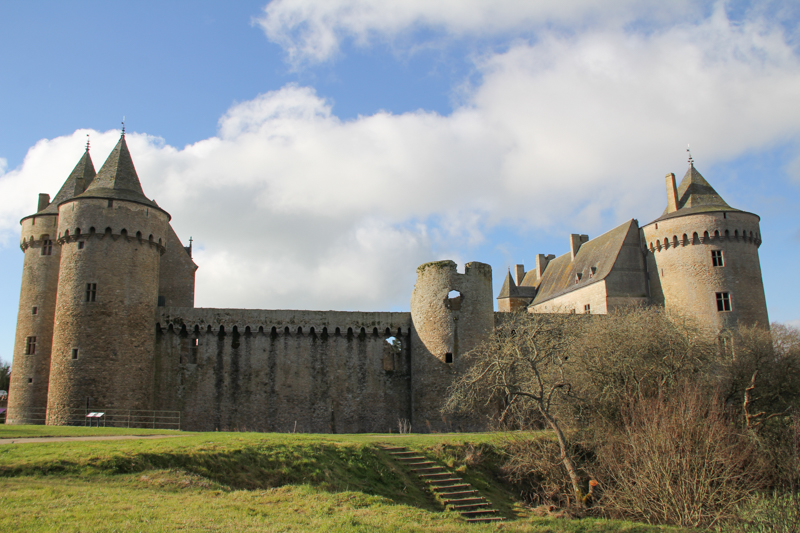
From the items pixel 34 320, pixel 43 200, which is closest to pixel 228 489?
pixel 34 320

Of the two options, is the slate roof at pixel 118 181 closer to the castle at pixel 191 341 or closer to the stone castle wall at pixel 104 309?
the castle at pixel 191 341

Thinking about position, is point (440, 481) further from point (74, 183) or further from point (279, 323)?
point (74, 183)

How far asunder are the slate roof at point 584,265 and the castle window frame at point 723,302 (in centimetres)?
605

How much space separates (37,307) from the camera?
97.8 ft

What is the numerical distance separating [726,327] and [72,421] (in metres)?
33.1

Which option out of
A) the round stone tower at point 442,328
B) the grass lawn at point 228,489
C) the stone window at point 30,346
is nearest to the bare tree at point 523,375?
the round stone tower at point 442,328

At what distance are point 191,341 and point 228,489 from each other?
1670 centimetres

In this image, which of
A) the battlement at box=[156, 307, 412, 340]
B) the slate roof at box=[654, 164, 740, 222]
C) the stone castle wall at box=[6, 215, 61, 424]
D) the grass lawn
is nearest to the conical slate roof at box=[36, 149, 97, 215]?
the stone castle wall at box=[6, 215, 61, 424]

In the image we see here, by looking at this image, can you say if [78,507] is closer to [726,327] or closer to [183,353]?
[183,353]

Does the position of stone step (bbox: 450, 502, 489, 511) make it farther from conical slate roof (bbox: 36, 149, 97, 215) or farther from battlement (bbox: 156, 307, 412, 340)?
conical slate roof (bbox: 36, 149, 97, 215)

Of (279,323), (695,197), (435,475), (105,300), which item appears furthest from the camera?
(695,197)

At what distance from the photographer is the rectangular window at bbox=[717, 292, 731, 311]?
32938 millimetres

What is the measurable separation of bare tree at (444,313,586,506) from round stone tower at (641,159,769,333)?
7.48m

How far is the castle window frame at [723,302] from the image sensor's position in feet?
108
